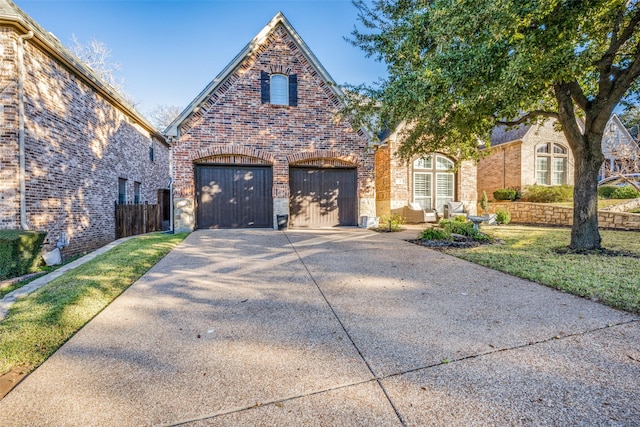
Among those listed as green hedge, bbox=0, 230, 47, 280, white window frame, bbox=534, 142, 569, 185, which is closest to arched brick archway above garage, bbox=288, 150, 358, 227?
green hedge, bbox=0, 230, 47, 280

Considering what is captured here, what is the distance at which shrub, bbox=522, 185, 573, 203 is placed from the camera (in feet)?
46.6

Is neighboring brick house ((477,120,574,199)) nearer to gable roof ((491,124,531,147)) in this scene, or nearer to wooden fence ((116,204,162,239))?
gable roof ((491,124,531,147))

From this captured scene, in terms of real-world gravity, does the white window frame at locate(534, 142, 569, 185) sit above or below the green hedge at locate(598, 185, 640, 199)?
above

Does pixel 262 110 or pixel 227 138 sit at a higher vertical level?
pixel 262 110

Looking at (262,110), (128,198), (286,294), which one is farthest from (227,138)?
(286,294)

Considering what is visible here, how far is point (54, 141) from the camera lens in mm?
7734

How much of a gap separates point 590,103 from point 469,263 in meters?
4.78

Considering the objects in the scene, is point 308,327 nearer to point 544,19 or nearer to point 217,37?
point 544,19

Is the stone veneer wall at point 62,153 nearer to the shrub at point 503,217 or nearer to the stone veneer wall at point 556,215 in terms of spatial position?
the shrub at point 503,217

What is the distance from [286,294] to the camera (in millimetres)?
3895

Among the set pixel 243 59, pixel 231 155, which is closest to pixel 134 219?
pixel 231 155

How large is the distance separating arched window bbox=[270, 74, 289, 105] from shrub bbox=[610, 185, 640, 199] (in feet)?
56.4

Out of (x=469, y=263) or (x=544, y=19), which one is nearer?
(x=544, y=19)

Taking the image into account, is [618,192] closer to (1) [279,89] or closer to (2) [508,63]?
(2) [508,63]
